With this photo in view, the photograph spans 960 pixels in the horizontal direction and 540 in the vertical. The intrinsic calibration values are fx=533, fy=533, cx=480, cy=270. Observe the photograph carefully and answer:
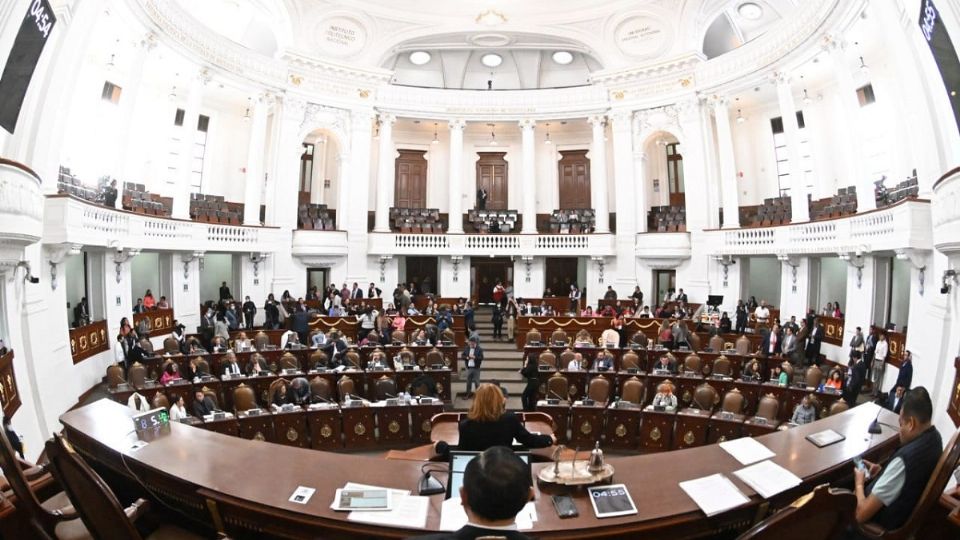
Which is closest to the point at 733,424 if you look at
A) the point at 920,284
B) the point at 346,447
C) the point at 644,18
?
the point at 920,284

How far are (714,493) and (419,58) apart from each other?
26.0 m

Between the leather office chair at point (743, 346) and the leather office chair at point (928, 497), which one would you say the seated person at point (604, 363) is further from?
the leather office chair at point (928, 497)

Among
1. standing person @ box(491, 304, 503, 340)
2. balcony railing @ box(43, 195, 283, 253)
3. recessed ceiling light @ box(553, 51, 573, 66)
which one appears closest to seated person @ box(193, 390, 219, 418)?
balcony railing @ box(43, 195, 283, 253)

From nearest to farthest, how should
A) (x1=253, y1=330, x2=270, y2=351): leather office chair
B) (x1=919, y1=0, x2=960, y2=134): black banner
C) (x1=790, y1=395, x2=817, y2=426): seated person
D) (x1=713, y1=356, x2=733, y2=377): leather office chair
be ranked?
(x1=919, y1=0, x2=960, y2=134): black banner, (x1=790, y1=395, x2=817, y2=426): seated person, (x1=713, y1=356, x2=733, y2=377): leather office chair, (x1=253, y1=330, x2=270, y2=351): leather office chair

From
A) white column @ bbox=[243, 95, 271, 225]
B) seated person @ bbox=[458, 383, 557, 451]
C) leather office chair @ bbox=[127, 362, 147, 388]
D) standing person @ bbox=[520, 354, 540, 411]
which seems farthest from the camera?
white column @ bbox=[243, 95, 271, 225]

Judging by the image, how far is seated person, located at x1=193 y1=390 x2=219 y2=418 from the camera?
878cm

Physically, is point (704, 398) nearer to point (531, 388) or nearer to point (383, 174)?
point (531, 388)

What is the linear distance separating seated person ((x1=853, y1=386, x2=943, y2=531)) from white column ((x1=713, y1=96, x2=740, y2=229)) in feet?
56.0

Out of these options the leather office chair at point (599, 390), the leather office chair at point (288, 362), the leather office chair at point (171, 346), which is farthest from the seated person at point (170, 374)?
the leather office chair at point (599, 390)

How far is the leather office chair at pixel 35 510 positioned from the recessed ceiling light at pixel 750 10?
2389 cm

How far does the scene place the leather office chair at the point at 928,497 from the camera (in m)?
2.85

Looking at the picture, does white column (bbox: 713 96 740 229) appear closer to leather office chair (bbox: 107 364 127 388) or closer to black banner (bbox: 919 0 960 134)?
black banner (bbox: 919 0 960 134)

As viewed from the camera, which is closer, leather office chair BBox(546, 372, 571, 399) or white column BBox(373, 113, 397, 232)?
leather office chair BBox(546, 372, 571, 399)

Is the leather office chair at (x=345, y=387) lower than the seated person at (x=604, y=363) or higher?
lower
